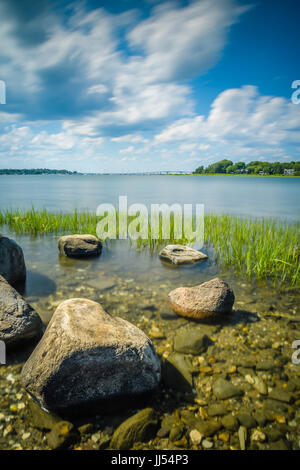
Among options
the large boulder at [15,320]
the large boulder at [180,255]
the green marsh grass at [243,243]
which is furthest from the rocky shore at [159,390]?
the large boulder at [180,255]

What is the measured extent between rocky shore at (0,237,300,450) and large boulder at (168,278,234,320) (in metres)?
0.65

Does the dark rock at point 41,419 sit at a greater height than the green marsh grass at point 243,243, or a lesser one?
lesser

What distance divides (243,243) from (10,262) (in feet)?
30.9

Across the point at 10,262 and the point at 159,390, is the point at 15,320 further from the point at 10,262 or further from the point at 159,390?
the point at 10,262

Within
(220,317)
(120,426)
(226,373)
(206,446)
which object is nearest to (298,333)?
(220,317)

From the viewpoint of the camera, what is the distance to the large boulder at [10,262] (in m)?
7.36

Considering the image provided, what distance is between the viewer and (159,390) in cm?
375

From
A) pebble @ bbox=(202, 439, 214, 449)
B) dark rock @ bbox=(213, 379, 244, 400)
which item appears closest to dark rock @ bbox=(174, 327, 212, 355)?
dark rock @ bbox=(213, 379, 244, 400)

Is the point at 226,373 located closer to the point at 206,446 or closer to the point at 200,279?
the point at 206,446

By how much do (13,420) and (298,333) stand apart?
18.1 ft

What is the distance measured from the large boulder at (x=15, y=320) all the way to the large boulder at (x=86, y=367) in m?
0.93

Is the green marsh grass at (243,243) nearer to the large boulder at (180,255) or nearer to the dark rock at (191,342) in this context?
the large boulder at (180,255)

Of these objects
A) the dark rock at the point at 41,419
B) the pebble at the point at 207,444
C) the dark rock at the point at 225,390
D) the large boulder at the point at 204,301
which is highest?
the large boulder at the point at 204,301

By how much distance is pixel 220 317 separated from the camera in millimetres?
5754
